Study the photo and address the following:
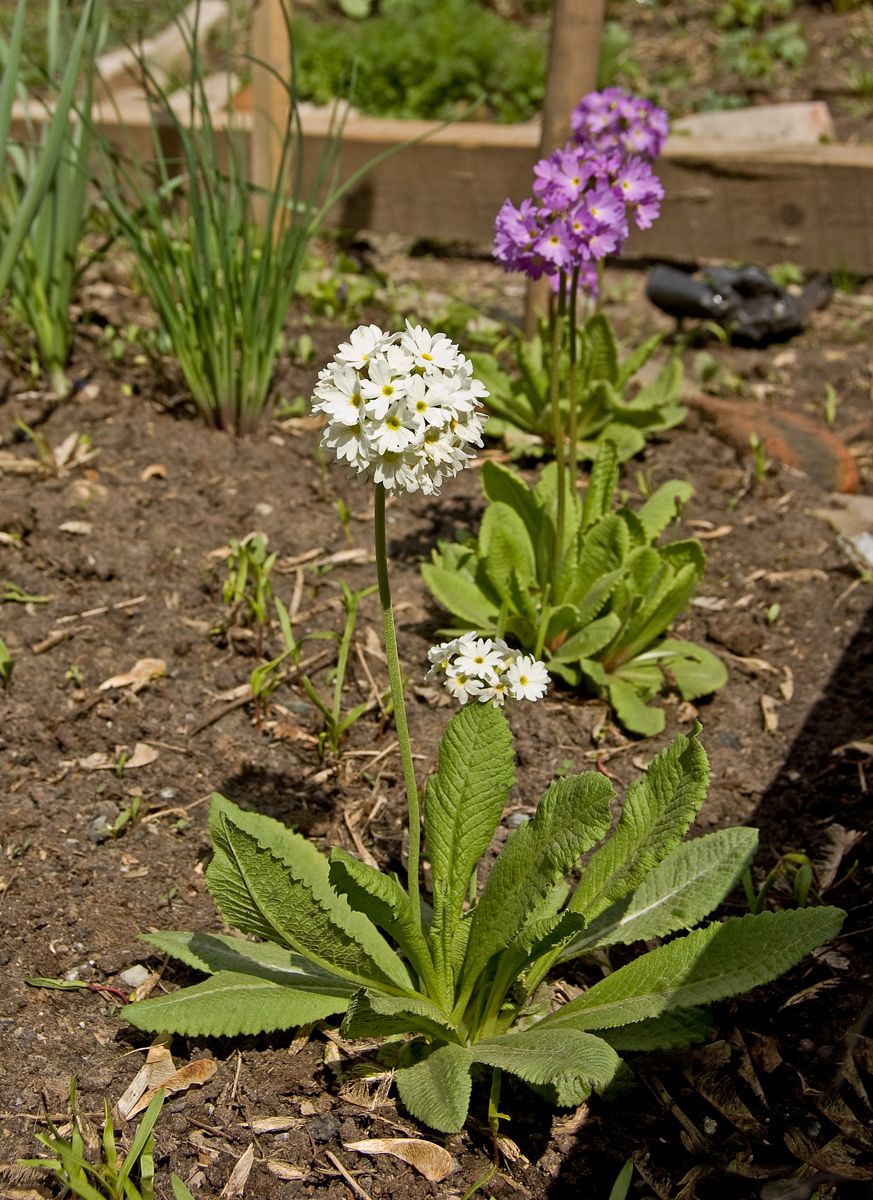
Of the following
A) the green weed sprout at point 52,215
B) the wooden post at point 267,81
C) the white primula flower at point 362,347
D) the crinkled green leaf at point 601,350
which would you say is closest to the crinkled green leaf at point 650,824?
the white primula flower at point 362,347

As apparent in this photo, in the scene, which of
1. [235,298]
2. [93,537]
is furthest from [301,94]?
[93,537]

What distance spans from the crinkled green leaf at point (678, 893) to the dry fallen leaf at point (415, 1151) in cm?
37

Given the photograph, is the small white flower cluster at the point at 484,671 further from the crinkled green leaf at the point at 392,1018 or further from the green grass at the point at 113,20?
the green grass at the point at 113,20

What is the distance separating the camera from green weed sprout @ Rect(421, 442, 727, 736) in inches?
91.0

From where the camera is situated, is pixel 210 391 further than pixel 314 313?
No

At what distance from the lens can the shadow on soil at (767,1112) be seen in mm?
1481

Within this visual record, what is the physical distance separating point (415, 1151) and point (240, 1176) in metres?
→ 0.25

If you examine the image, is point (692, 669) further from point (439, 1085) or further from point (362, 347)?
point (362, 347)

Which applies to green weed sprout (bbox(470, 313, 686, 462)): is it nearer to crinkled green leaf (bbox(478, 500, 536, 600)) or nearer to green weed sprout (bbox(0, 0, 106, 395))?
crinkled green leaf (bbox(478, 500, 536, 600))

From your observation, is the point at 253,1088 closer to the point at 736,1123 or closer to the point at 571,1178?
the point at 571,1178

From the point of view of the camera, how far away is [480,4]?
257 inches

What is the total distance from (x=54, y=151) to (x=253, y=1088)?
2.25m

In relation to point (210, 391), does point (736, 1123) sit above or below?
below

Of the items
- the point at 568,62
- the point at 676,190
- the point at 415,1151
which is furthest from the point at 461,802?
the point at 676,190
